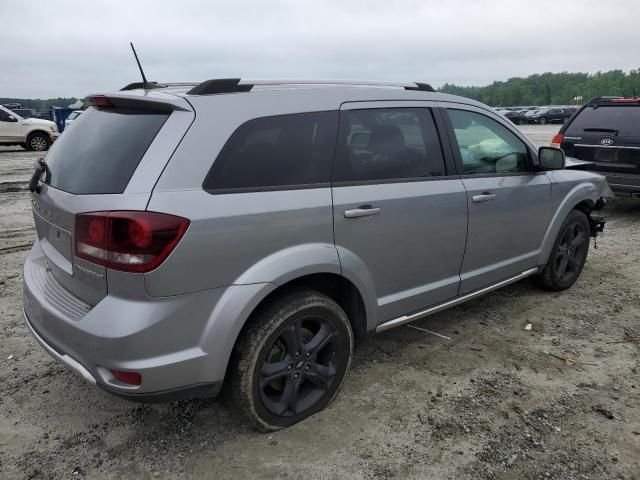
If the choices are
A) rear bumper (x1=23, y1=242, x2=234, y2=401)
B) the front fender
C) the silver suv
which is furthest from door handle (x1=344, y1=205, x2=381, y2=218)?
the front fender

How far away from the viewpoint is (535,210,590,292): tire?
15.2 feet

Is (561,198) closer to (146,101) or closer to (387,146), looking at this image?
(387,146)

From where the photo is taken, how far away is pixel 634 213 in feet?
27.2

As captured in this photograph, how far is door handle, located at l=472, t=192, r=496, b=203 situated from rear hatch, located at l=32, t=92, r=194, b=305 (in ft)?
6.72

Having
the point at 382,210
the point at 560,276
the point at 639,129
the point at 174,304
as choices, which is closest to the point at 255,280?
the point at 174,304

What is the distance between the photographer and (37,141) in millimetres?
18906

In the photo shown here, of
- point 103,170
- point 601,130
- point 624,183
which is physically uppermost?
point 601,130

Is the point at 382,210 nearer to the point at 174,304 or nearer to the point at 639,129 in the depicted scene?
the point at 174,304

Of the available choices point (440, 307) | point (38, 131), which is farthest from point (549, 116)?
point (440, 307)

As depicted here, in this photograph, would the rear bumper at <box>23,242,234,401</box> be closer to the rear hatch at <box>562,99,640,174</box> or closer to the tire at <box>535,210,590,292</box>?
the tire at <box>535,210,590,292</box>

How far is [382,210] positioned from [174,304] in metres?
1.29

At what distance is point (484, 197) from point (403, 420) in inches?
64.1

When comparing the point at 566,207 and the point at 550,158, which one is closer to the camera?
the point at 550,158

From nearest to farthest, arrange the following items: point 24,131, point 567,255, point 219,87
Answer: point 219,87 < point 567,255 < point 24,131
